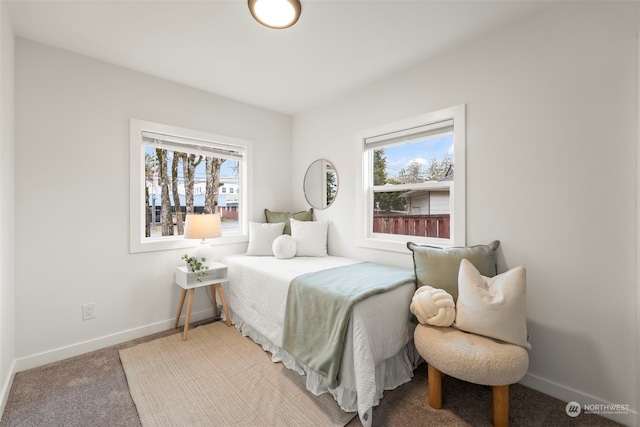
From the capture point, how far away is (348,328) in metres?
1.57

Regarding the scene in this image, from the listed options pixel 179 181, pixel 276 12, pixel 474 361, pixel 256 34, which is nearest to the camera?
pixel 474 361

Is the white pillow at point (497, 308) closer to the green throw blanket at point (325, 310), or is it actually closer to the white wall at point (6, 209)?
the green throw blanket at point (325, 310)

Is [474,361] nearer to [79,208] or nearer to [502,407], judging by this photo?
[502,407]

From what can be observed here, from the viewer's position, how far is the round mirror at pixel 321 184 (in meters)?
3.16

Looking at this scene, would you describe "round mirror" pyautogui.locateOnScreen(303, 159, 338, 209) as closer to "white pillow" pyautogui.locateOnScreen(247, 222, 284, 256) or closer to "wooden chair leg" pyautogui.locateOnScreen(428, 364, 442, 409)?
"white pillow" pyautogui.locateOnScreen(247, 222, 284, 256)

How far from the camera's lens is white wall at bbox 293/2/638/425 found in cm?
150

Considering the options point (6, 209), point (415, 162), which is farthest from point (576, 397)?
point (6, 209)

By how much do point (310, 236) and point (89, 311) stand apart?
2006 mm

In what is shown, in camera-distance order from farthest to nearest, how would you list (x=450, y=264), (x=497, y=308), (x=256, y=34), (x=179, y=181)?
(x=179, y=181), (x=256, y=34), (x=450, y=264), (x=497, y=308)

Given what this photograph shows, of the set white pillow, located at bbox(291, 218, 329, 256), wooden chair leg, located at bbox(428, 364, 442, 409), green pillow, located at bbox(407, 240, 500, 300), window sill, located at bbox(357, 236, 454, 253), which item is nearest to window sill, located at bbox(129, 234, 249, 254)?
white pillow, located at bbox(291, 218, 329, 256)

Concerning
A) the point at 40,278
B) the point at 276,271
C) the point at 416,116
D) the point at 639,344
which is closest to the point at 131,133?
the point at 40,278

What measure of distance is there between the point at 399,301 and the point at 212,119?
8.51 feet

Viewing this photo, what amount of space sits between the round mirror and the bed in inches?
32.3

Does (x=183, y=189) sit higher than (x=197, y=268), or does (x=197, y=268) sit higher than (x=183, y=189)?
(x=183, y=189)
